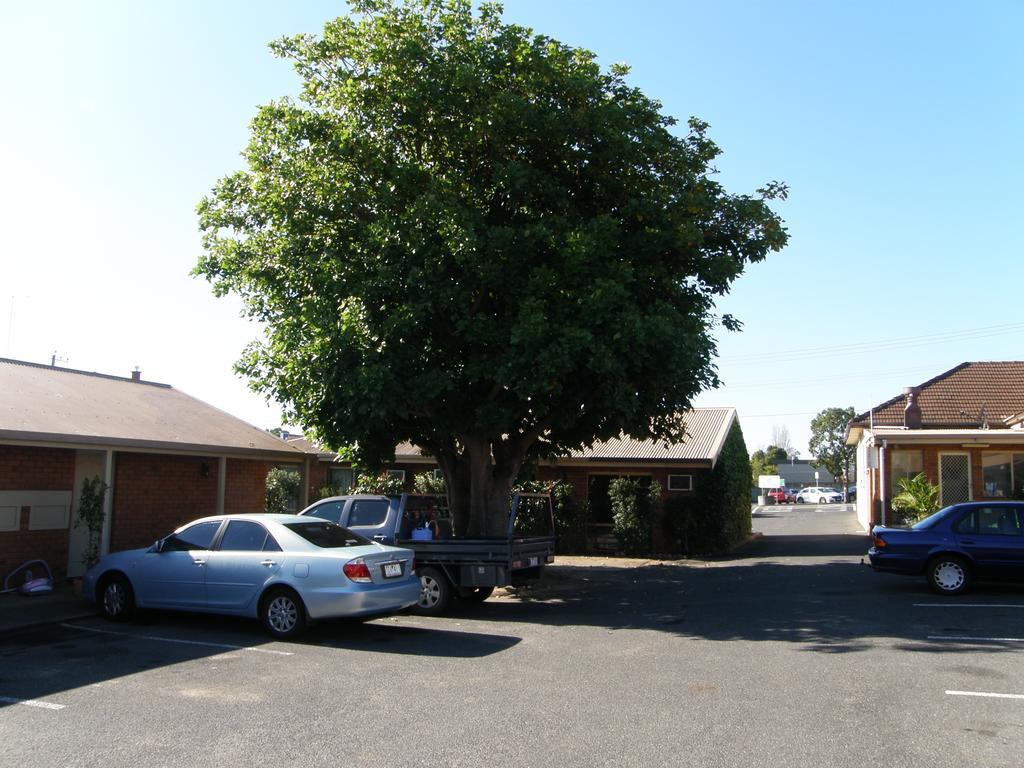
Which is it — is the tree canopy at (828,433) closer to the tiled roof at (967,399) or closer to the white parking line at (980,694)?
the tiled roof at (967,399)

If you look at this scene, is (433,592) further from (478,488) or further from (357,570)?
(478,488)

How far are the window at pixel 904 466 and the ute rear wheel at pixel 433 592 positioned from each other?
15.8 metres

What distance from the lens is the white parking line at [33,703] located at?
23.6ft

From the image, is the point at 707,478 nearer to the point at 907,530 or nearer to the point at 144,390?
the point at 907,530

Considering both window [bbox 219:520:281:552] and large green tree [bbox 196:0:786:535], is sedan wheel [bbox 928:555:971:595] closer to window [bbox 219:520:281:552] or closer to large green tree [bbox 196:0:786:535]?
large green tree [bbox 196:0:786:535]

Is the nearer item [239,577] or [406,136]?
[239,577]

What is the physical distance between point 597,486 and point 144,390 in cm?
1350

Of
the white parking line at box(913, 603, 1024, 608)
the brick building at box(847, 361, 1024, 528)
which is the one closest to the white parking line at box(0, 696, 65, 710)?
the white parking line at box(913, 603, 1024, 608)

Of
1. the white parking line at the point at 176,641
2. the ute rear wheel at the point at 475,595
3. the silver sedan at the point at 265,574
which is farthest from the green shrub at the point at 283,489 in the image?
the white parking line at the point at 176,641

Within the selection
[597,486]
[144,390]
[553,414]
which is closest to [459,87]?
[553,414]

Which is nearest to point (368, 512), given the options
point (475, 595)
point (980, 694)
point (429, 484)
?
point (475, 595)

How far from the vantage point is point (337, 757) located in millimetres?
5941

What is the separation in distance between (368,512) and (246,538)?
2.74 metres

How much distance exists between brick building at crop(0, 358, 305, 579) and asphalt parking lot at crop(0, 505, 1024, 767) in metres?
3.26
